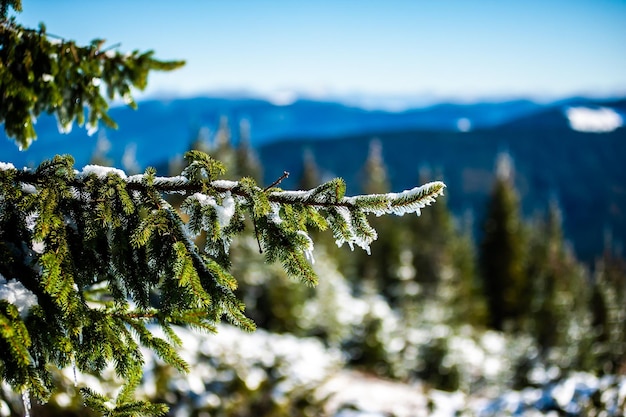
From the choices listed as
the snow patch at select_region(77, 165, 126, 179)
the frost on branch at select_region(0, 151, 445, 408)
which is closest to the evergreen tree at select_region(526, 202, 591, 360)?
the frost on branch at select_region(0, 151, 445, 408)

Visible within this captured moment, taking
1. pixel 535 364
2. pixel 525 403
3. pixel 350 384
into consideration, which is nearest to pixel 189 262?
pixel 525 403

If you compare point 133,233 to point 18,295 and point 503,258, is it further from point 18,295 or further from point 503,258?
point 503,258

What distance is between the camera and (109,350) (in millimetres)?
2256

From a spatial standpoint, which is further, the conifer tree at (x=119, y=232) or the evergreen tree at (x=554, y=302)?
the evergreen tree at (x=554, y=302)

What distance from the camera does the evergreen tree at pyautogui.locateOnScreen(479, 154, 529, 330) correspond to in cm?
3372

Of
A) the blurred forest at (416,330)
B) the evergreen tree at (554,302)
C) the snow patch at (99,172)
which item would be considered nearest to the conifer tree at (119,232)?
the snow patch at (99,172)

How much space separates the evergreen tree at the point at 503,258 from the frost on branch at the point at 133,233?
3365 cm

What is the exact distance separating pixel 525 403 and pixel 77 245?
270 inches

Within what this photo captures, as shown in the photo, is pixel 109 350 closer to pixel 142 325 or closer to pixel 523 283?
pixel 142 325

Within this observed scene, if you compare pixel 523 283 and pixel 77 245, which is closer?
pixel 77 245

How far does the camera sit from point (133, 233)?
2.17 m

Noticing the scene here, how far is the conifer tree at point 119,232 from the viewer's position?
2141mm

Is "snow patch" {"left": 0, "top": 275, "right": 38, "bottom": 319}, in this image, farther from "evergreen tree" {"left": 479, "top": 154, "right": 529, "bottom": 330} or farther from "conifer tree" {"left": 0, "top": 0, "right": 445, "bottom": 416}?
"evergreen tree" {"left": 479, "top": 154, "right": 529, "bottom": 330}

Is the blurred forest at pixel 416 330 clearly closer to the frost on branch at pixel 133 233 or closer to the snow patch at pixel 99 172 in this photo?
the frost on branch at pixel 133 233
